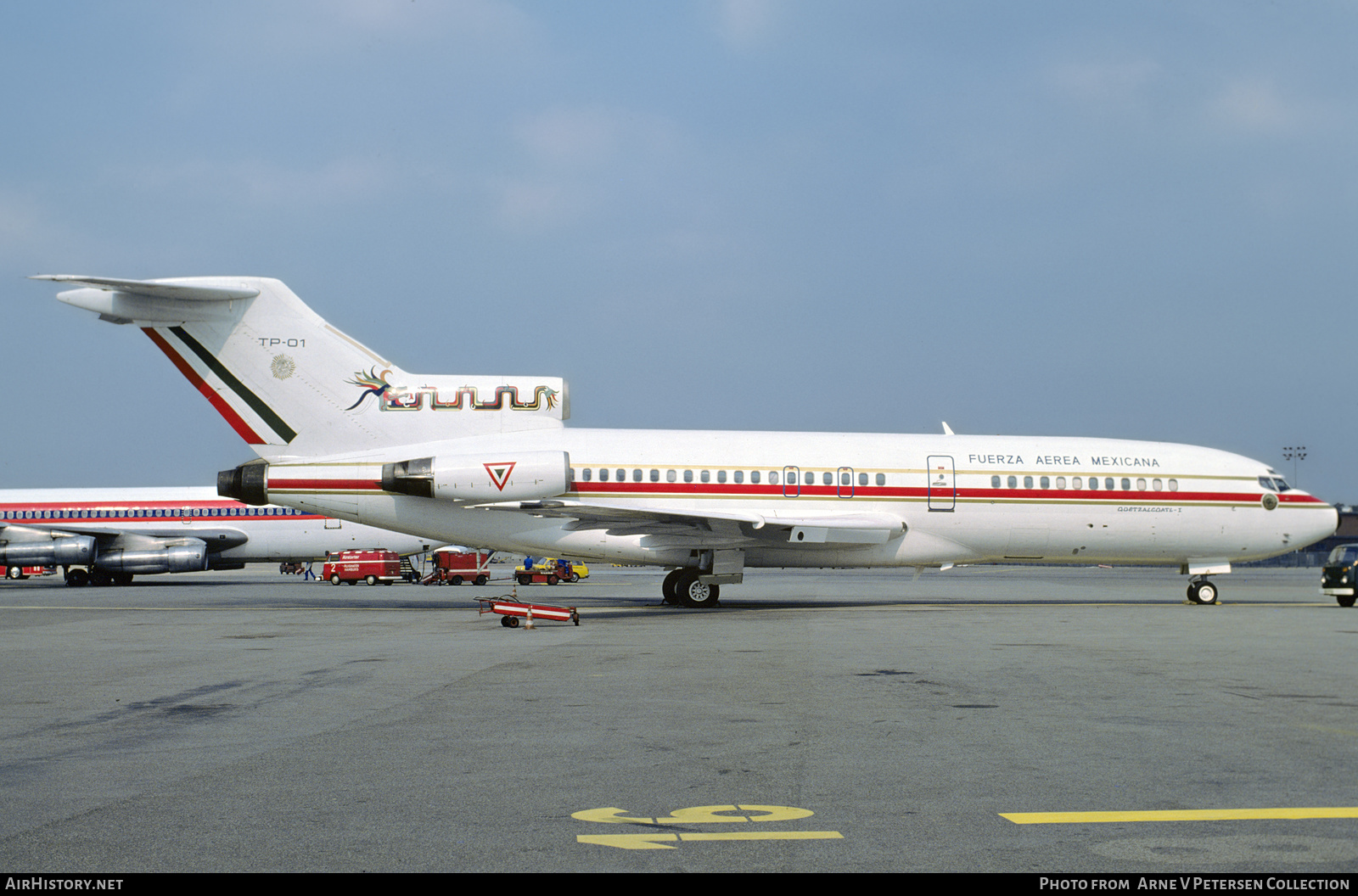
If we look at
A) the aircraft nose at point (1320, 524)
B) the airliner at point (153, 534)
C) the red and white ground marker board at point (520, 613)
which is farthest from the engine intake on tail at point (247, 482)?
the aircraft nose at point (1320, 524)

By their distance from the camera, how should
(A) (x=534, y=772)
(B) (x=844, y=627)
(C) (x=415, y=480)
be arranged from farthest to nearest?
1. (C) (x=415, y=480)
2. (B) (x=844, y=627)
3. (A) (x=534, y=772)

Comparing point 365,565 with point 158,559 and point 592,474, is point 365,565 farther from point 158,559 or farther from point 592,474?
point 592,474

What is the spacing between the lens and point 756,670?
39.8 ft

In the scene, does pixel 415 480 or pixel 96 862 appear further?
pixel 415 480

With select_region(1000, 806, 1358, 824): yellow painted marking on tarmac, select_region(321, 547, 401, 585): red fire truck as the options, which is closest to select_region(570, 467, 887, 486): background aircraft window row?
select_region(1000, 806, 1358, 824): yellow painted marking on tarmac

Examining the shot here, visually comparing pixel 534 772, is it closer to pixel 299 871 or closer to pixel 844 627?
pixel 299 871

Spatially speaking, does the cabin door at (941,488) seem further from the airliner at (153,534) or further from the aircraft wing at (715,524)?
the airliner at (153,534)

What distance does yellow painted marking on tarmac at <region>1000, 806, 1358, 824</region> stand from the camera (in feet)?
17.7

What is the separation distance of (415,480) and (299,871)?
61.2ft

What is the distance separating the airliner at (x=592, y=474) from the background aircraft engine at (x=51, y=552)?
1000 inches

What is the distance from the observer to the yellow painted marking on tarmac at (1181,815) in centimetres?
539

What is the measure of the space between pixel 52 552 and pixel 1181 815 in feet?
159

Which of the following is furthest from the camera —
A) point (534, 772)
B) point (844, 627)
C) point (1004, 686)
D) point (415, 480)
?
point (415, 480)
